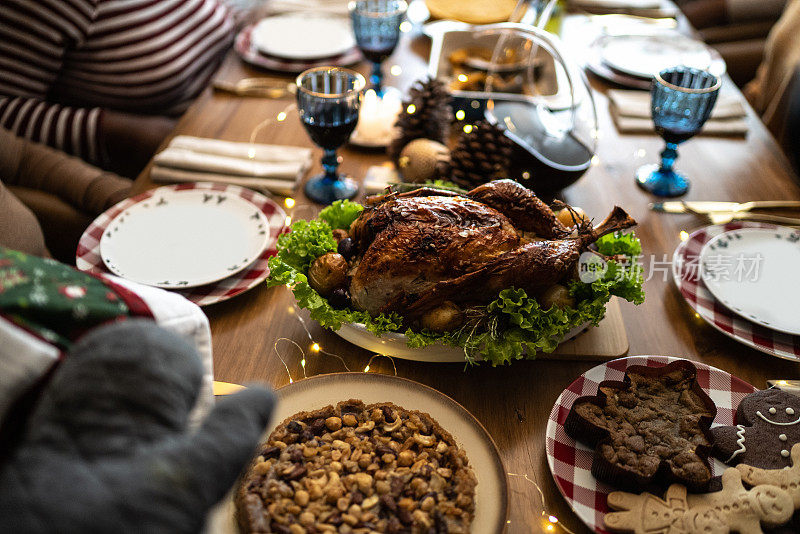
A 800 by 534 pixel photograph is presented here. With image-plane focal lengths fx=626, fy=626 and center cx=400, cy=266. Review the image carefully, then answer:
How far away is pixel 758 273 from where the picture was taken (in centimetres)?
113

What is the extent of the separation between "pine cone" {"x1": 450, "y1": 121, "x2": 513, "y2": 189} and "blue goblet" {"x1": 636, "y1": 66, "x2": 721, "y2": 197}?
355mm

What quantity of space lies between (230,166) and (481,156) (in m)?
0.55

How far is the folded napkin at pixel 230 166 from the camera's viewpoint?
1.37 metres

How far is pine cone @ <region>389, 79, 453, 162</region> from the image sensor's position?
1.41 m

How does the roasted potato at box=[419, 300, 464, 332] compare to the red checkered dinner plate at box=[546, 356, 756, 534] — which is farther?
the roasted potato at box=[419, 300, 464, 332]

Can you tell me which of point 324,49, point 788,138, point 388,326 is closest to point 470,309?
point 388,326

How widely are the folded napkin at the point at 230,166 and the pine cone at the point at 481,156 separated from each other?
1.21ft

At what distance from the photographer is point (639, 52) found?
1834mm

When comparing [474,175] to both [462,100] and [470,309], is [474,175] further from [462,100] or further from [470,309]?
[470,309]

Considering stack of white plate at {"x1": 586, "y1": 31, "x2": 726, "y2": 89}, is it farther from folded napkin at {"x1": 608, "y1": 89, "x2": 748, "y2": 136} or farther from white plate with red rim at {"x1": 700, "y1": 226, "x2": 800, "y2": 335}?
white plate with red rim at {"x1": 700, "y1": 226, "x2": 800, "y2": 335}

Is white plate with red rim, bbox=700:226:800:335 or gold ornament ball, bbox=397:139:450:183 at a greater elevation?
gold ornament ball, bbox=397:139:450:183

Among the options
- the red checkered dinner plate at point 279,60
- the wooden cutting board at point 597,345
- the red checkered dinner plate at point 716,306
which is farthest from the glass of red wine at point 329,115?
the red checkered dinner plate at point 716,306

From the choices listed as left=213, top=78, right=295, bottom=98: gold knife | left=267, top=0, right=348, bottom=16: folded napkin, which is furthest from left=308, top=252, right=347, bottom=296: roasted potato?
left=267, top=0, right=348, bottom=16: folded napkin

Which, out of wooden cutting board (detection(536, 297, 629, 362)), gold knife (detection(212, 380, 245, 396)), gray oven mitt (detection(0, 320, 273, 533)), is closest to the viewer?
gray oven mitt (detection(0, 320, 273, 533))
